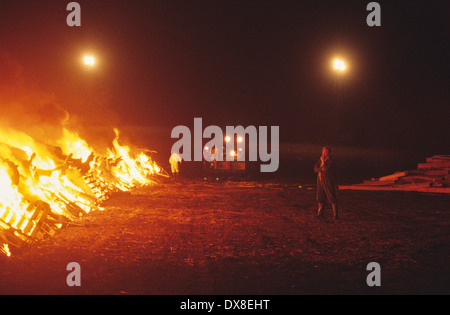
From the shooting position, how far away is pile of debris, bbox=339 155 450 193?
1700 cm

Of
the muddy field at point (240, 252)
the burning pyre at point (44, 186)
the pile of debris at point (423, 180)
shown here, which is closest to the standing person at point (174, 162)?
the burning pyre at point (44, 186)

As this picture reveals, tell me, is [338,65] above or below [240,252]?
above

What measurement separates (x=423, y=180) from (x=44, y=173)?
48.6 feet

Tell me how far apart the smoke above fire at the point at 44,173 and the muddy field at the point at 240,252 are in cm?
48

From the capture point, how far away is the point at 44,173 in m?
11.3

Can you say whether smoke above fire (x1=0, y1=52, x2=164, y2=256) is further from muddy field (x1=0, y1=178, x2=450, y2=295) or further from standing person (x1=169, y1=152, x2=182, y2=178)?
standing person (x1=169, y1=152, x2=182, y2=178)

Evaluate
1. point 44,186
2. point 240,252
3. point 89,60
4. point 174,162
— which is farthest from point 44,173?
point 174,162

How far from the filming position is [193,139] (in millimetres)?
43531

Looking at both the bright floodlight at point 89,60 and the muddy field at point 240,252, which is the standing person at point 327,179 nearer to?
the muddy field at point 240,252

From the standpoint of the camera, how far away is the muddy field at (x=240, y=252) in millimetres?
6078

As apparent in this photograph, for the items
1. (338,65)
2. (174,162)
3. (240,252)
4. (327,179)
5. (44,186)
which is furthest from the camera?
(174,162)

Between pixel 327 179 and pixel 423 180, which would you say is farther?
pixel 423 180

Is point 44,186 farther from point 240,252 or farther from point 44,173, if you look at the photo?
point 240,252

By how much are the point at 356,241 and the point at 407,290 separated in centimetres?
288
